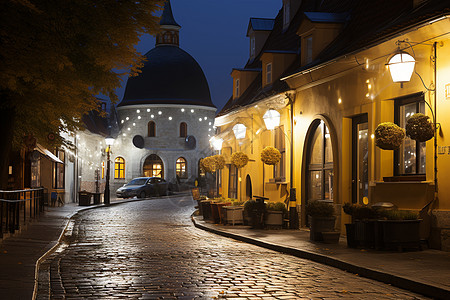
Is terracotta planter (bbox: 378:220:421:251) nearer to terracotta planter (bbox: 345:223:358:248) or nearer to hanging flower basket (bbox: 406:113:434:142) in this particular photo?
terracotta planter (bbox: 345:223:358:248)

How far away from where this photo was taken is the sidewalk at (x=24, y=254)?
766 centimetres

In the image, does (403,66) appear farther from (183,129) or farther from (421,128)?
(183,129)

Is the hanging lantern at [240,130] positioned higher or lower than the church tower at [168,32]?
lower

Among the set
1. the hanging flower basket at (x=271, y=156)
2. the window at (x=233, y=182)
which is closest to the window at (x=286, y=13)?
the window at (x=233, y=182)

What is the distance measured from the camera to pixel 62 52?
12.4 m

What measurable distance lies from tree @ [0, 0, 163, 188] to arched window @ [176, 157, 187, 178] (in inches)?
1796

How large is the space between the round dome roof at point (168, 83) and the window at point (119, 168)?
5491 millimetres

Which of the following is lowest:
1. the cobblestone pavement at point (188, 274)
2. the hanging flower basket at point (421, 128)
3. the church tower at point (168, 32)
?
the cobblestone pavement at point (188, 274)

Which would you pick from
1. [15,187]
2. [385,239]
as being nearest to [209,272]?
[385,239]

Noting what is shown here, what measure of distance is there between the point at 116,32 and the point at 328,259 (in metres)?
6.25

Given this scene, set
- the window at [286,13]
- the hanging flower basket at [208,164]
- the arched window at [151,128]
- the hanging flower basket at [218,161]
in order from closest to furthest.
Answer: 1. the window at [286,13]
2. the hanging flower basket at [218,161]
3. the hanging flower basket at [208,164]
4. the arched window at [151,128]

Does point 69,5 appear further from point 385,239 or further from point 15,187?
Result: point 15,187

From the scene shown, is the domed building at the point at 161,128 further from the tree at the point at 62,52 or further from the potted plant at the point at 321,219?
the potted plant at the point at 321,219

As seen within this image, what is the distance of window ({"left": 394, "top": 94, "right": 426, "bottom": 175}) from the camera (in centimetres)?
1324
